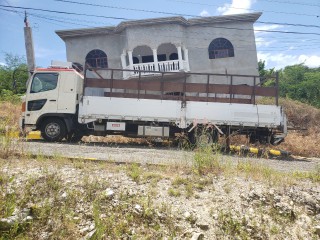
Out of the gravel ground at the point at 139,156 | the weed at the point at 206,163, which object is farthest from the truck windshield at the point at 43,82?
the weed at the point at 206,163

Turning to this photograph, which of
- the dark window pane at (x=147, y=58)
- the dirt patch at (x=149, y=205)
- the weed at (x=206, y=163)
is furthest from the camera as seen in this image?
the dark window pane at (x=147, y=58)

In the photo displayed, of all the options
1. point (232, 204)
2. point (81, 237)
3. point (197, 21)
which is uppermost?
point (197, 21)

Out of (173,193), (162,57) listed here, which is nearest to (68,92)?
(173,193)

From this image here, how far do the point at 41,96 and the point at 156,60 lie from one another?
1219 centimetres

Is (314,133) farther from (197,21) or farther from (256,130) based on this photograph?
(197,21)

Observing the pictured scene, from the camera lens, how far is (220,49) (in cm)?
2141

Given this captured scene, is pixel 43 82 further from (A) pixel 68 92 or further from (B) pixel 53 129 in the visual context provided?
(B) pixel 53 129

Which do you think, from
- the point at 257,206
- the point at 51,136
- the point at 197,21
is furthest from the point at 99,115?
the point at 197,21

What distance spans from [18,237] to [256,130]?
335 inches

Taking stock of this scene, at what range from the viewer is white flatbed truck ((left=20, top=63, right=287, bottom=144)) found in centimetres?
935

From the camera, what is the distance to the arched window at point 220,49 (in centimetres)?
2125

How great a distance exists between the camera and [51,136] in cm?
951

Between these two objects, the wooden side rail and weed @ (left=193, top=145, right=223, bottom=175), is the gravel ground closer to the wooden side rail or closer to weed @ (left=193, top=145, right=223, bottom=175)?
weed @ (left=193, top=145, right=223, bottom=175)

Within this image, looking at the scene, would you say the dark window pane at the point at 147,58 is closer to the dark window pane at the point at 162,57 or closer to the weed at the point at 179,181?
the dark window pane at the point at 162,57
